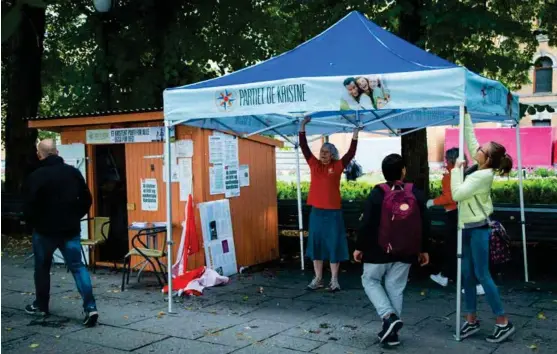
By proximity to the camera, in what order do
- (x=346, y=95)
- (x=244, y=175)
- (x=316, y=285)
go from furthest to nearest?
(x=244, y=175) < (x=316, y=285) < (x=346, y=95)

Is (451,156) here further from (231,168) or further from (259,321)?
(231,168)

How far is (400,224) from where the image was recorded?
5.17 m

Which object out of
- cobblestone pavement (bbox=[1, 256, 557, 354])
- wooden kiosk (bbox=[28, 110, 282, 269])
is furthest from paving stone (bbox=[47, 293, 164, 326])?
wooden kiosk (bbox=[28, 110, 282, 269])

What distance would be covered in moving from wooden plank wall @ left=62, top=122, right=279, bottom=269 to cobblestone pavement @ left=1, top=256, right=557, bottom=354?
996 millimetres

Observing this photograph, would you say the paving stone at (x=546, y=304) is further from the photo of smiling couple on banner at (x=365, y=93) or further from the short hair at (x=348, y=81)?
the short hair at (x=348, y=81)

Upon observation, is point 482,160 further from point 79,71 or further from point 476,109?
point 79,71

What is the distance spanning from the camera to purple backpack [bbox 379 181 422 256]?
516cm

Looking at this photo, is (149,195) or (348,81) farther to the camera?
(149,195)

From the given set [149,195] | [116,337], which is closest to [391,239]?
[116,337]

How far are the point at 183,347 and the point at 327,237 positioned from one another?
2745 millimetres

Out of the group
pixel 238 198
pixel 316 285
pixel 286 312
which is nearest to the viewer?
pixel 286 312

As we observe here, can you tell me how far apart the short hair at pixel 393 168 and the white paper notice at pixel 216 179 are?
153 inches

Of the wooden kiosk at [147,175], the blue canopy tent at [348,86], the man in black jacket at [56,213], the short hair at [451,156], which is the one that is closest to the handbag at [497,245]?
the blue canopy tent at [348,86]

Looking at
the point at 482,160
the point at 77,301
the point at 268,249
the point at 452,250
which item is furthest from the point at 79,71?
the point at 482,160
